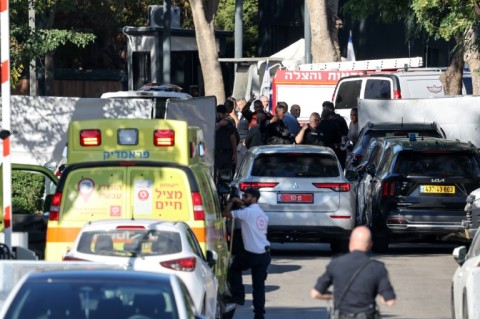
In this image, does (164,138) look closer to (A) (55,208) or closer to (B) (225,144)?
(A) (55,208)

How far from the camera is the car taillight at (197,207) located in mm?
13312

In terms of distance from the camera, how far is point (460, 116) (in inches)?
1040

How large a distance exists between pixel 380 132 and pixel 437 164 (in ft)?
18.5

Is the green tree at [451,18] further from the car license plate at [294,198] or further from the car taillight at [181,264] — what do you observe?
→ the car taillight at [181,264]

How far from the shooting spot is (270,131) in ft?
79.8

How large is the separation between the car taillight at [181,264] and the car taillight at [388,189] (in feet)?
27.1

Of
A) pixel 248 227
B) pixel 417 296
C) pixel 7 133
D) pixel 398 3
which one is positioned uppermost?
pixel 398 3

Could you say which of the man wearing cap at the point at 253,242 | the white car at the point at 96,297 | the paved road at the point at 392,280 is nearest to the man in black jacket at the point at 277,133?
the paved road at the point at 392,280

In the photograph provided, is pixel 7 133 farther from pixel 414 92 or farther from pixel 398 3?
pixel 414 92

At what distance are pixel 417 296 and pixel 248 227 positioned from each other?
3.29 metres

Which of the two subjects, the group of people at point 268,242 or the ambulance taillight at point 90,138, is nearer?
the group of people at point 268,242

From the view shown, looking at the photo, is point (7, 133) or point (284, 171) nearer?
point (7, 133)

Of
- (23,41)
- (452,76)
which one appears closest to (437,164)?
(23,41)

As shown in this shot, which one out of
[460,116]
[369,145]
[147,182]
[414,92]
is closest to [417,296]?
[147,182]
